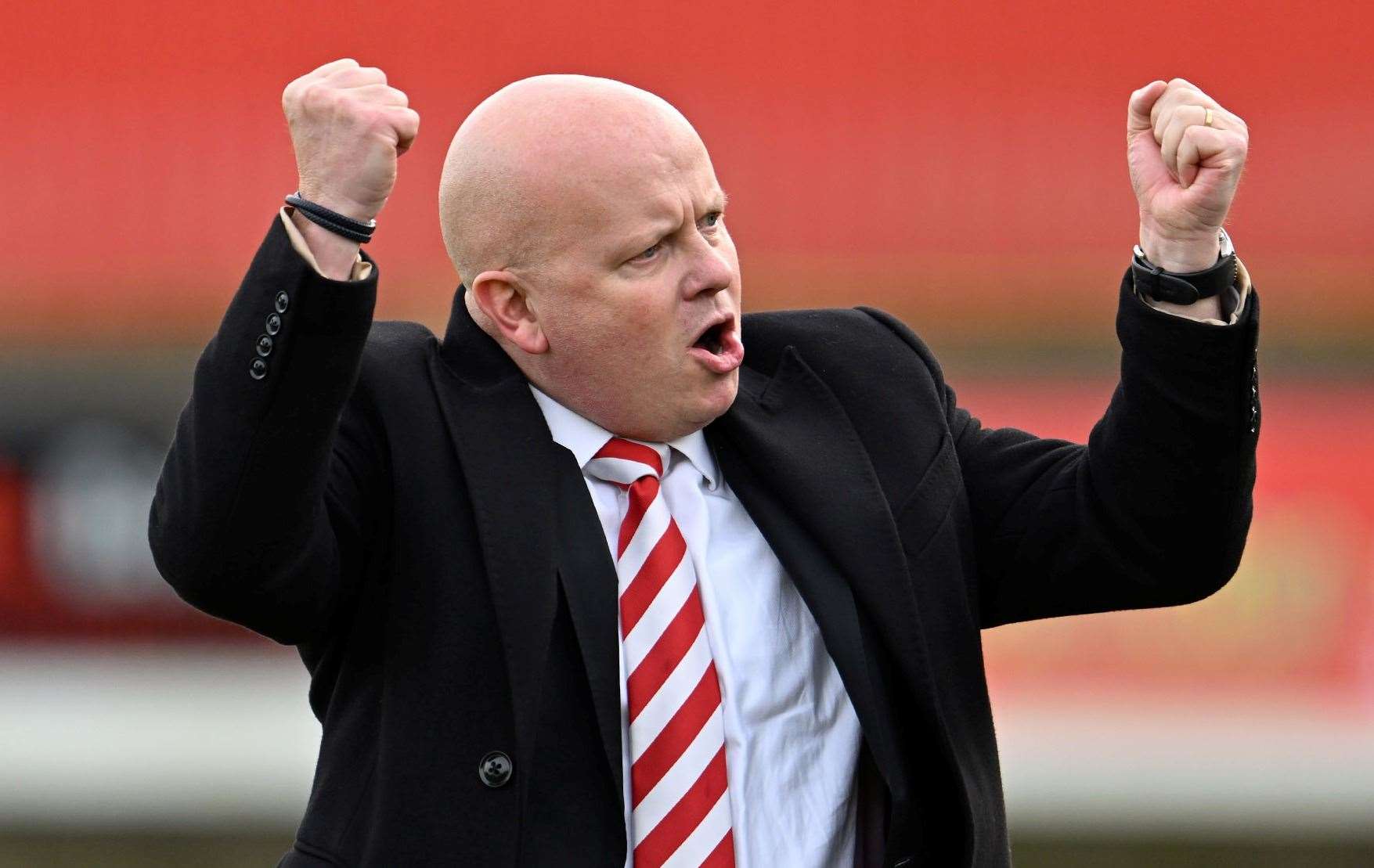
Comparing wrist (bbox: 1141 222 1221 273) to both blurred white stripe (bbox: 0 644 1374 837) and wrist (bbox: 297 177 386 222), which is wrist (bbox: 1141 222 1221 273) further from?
blurred white stripe (bbox: 0 644 1374 837)

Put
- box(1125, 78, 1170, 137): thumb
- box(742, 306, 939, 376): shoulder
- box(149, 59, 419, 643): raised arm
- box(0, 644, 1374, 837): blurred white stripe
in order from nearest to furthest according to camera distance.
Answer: box(149, 59, 419, 643): raised arm < box(1125, 78, 1170, 137): thumb < box(742, 306, 939, 376): shoulder < box(0, 644, 1374, 837): blurred white stripe

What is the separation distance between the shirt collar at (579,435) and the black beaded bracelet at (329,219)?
31 cm

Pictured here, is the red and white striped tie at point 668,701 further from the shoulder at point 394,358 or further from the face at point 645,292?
the shoulder at point 394,358

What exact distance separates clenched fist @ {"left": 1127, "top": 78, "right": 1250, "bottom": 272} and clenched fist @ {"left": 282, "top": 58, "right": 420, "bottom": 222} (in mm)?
737

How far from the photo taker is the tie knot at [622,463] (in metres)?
2.00

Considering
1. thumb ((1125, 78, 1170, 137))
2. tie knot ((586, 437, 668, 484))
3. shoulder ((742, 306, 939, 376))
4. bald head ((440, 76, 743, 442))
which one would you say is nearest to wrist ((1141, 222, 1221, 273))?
thumb ((1125, 78, 1170, 137))

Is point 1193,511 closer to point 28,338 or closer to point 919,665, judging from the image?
point 919,665

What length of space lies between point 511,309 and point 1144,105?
0.68 meters

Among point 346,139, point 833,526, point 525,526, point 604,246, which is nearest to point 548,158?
point 604,246

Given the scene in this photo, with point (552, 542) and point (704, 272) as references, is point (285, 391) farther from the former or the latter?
point (704, 272)

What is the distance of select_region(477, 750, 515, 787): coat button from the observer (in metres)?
1.82

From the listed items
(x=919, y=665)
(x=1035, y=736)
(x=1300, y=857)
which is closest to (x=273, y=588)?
(x=919, y=665)

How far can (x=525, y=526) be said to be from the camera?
74.7 inches

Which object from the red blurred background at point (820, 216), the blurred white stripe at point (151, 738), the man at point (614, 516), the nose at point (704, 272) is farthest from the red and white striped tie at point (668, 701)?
the blurred white stripe at point (151, 738)
